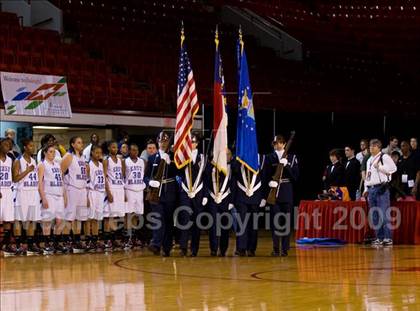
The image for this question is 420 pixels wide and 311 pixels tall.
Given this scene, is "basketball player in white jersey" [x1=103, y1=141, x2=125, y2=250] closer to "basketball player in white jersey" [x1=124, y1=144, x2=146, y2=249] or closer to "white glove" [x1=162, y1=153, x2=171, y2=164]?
"basketball player in white jersey" [x1=124, y1=144, x2=146, y2=249]

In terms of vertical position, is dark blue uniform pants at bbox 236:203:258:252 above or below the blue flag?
below

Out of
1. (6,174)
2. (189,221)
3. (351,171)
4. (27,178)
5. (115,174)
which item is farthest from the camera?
(351,171)

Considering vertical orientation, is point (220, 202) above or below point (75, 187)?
below

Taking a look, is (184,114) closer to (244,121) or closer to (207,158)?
(207,158)

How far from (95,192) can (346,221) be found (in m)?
4.85

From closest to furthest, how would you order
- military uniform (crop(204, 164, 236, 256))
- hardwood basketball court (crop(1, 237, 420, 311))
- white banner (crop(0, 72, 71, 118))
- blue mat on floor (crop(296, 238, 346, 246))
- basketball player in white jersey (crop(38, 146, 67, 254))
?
hardwood basketball court (crop(1, 237, 420, 311))
military uniform (crop(204, 164, 236, 256))
basketball player in white jersey (crop(38, 146, 67, 254))
blue mat on floor (crop(296, 238, 346, 246))
white banner (crop(0, 72, 71, 118))

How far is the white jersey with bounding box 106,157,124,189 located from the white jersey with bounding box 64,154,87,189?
559 mm

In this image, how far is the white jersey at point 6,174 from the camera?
13.4 meters

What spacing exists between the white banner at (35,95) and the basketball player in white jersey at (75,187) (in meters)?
4.66

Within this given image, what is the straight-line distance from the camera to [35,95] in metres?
19.0

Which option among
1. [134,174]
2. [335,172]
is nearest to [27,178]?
[134,174]

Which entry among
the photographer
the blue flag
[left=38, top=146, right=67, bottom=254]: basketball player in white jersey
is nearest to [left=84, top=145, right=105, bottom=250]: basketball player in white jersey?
[left=38, top=146, right=67, bottom=254]: basketball player in white jersey

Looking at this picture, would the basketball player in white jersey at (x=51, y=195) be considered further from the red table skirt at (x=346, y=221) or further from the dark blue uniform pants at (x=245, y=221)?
the red table skirt at (x=346, y=221)

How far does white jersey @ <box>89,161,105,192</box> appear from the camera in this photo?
1445 cm
